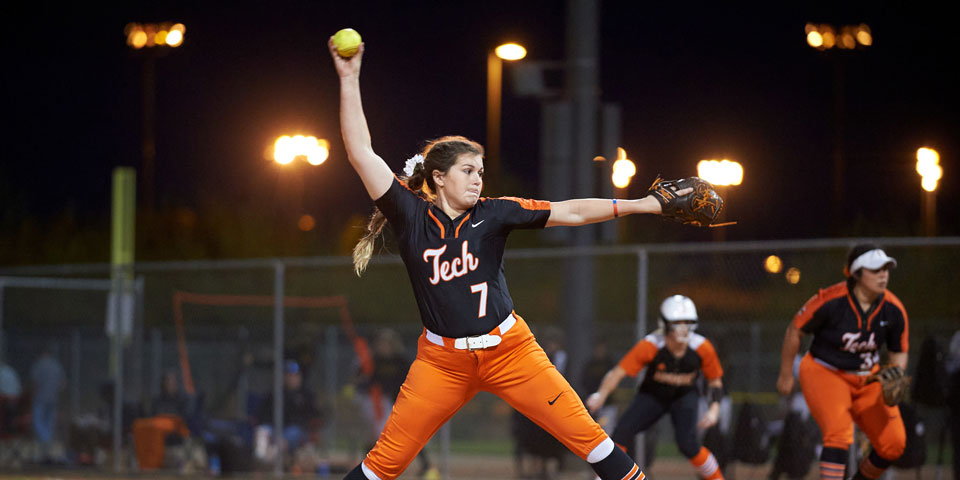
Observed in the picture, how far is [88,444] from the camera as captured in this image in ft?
49.4

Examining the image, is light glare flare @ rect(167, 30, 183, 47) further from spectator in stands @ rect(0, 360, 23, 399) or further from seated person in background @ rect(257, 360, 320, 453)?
seated person in background @ rect(257, 360, 320, 453)

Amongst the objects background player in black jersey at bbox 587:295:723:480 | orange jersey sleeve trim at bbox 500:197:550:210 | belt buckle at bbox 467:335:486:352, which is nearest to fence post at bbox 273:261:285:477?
background player in black jersey at bbox 587:295:723:480

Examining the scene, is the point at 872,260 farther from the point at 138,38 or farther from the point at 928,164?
the point at 138,38

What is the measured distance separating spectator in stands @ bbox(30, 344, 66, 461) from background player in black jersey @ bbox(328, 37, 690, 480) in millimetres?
11362

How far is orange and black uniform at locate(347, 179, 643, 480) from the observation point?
576 cm

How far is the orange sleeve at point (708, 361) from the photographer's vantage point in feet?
32.3

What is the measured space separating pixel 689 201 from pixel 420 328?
11.7 metres

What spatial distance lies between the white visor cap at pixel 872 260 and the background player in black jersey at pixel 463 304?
3160 mm

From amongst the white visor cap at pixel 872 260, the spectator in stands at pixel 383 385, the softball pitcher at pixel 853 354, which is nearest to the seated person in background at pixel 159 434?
the spectator in stands at pixel 383 385

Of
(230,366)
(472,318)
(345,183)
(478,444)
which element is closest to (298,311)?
(478,444)

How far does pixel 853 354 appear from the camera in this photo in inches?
336

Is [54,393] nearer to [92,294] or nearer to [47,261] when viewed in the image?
[92,294]

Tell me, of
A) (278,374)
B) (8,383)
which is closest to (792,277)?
(278,374)

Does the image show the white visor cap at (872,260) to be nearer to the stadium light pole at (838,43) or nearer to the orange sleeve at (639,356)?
the orange sleeve at (639,356)
